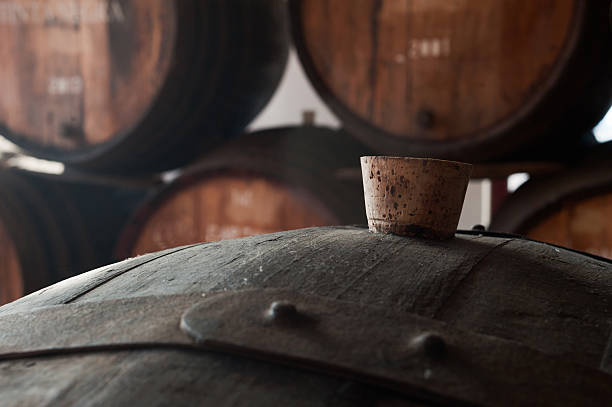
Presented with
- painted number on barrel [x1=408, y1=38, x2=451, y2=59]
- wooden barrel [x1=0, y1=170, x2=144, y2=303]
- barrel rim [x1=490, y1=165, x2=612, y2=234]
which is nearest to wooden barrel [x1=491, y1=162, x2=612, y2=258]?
barrel rim [x1=490, y1=165, x2=612, y2=234]

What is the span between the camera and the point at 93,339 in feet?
2.16

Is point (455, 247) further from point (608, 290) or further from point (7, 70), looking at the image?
point (7, 70)

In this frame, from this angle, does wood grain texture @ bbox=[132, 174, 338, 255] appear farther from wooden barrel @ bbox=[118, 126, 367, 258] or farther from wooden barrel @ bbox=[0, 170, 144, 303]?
wooden barrel @ bbox=[0, 170, 144, 303]

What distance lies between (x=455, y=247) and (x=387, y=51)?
1.28m

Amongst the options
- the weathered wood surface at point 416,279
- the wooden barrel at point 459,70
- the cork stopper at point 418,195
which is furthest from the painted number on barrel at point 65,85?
the cork stopper at point 418,195

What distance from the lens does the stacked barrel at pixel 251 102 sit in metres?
1.87

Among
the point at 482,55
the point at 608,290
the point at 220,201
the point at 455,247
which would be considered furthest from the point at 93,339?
the point at 220,201

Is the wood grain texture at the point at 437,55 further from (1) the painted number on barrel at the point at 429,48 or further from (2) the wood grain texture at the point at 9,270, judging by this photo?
(2) the wood grain texture at the point at 9,270

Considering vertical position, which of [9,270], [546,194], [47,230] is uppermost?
[546,194]

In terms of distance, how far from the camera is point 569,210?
6.22 feet

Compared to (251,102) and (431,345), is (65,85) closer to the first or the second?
(251,102)

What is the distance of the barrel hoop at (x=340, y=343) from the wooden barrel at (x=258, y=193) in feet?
4.59

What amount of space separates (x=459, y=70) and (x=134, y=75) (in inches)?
44.2

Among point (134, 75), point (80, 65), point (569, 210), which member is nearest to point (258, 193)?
point (134, 75)
